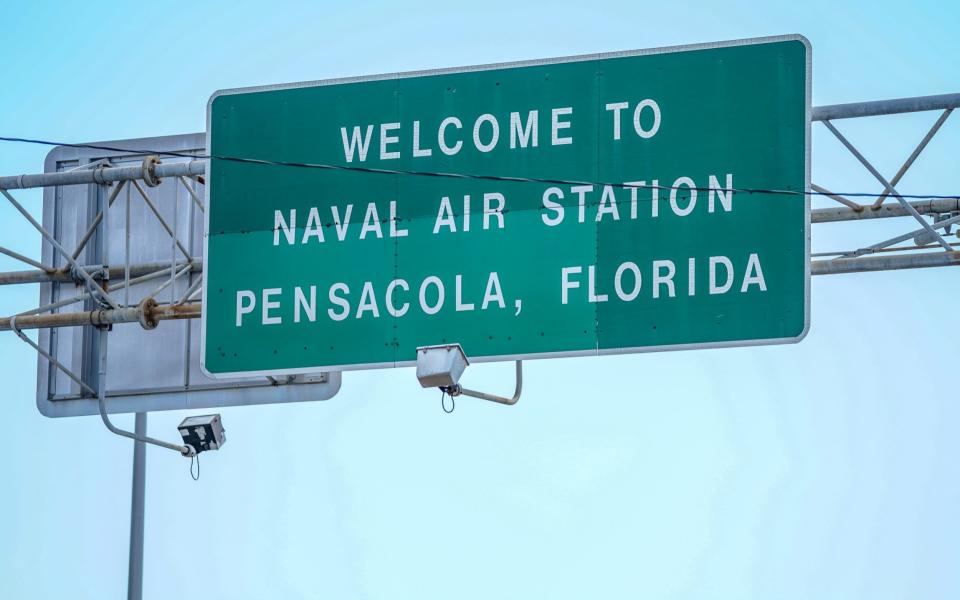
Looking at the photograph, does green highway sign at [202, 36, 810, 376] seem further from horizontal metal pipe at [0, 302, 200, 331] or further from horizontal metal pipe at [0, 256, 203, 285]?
horizontal metal pipe at [0, 256, 203, 285]

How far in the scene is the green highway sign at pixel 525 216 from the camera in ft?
45.3

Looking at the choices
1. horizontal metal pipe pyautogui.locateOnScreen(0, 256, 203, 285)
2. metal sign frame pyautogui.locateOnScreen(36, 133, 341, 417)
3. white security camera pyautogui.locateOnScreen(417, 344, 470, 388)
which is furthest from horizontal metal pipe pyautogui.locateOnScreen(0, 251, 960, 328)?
metal sign frame pyautogui.locateOnScreen(36, 133, 341, 417)

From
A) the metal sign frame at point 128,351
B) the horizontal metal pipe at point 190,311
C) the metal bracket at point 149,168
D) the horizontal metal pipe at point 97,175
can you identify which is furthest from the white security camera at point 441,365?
the metal sign frame at point 128,351

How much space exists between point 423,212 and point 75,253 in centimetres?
352

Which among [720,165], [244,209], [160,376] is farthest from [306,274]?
[160,376]

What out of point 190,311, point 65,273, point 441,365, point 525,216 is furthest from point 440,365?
point 65,273

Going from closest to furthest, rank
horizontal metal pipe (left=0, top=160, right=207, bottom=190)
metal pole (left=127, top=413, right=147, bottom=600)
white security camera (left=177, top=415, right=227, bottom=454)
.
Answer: horizontal metal pipe (left=0, top=160, right=207, bottom=190), white security camera (left=177, top=415, right=227, bottom=454), metal pole (left=127, top=413, right=147, bottom=600)

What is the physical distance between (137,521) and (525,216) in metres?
7.52

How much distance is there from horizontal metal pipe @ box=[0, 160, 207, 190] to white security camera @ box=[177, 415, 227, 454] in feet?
9.30

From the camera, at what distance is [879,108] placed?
14.6 metres

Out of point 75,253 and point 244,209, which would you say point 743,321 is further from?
point 75,253

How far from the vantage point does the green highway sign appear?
13820 millimetres

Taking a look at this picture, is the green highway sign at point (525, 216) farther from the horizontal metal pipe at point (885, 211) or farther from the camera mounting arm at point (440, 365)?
the horizontal metal pipe at point (885, 211)

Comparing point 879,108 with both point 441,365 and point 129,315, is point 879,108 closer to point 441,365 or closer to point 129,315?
point 441,365
